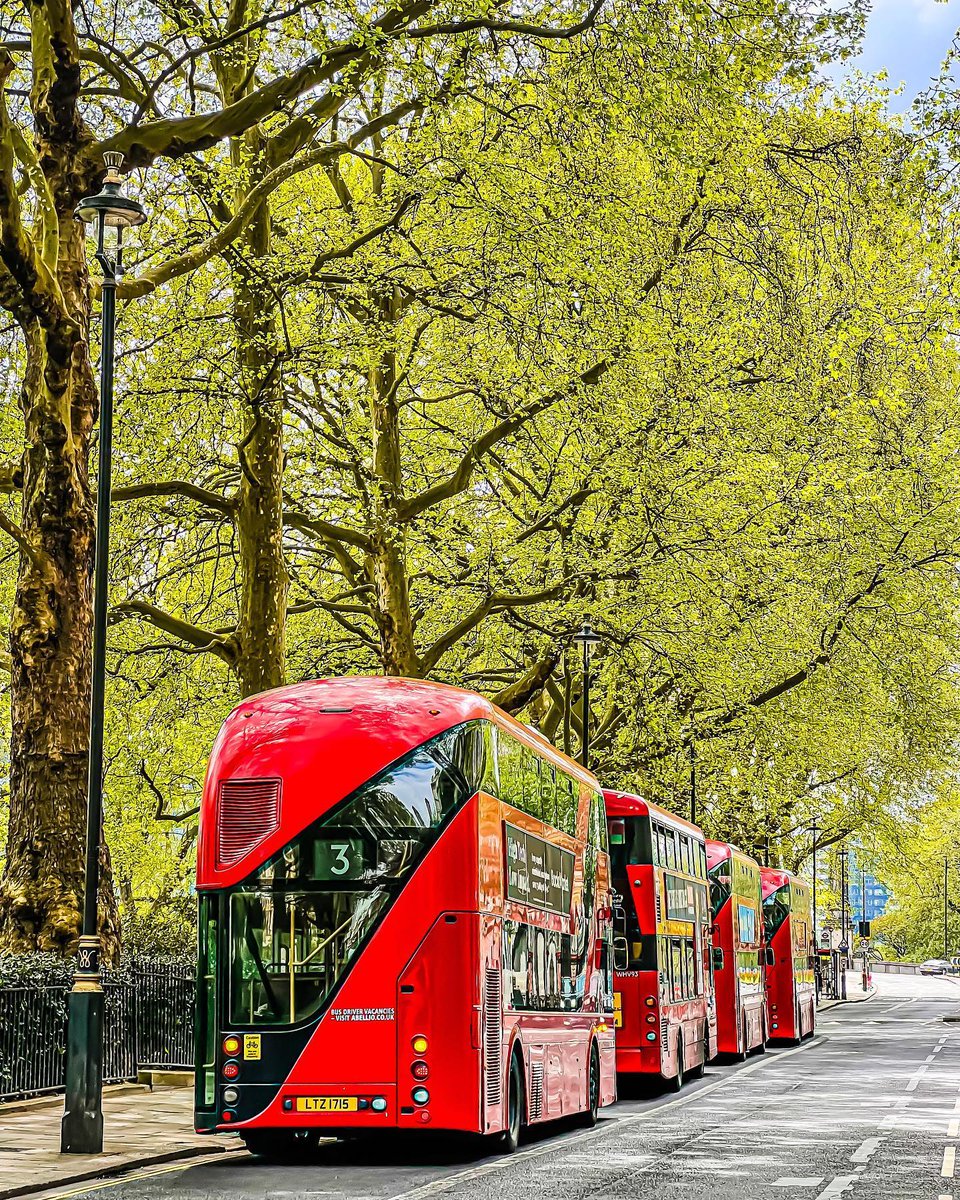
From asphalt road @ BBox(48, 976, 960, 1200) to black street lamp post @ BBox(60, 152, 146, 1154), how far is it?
0.89 m

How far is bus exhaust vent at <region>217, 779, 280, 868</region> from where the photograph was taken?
13.6 metres

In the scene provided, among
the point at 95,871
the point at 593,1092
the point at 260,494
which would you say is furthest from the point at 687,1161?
the point at 260,494

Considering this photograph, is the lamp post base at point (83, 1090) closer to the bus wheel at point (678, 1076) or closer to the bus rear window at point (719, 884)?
the bus wheel at point (678, 1076)

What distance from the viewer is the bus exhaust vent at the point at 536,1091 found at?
15641 mm

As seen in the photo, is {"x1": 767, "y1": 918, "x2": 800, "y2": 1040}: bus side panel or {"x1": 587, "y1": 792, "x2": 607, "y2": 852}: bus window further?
{"x1": 767, "y1": 918, "x2": 800, "y2": 1040}: bus side panel

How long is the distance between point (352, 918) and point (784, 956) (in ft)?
91.7

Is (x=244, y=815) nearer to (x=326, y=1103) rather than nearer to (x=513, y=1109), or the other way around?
(x=326, y=1103)

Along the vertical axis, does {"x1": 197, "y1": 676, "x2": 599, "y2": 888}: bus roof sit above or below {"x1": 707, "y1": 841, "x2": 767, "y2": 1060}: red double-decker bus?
above

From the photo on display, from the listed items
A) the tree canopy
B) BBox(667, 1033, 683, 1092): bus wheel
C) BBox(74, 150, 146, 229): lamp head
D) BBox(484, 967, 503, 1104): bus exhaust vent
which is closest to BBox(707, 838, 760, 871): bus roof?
the tree canopy

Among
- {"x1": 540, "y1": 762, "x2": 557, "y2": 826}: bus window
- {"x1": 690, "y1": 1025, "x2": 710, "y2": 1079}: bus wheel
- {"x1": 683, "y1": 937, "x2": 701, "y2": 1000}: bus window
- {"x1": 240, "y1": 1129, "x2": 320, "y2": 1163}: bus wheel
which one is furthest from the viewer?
{"x1": 690, "y1": 1025, "x2": 710, "y2": 1079}: bus wheel

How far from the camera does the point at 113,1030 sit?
1972cm

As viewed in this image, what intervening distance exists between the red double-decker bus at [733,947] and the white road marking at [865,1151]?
47.5ft

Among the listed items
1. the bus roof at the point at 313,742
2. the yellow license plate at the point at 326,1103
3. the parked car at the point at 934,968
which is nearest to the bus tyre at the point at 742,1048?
the bus roof at the point at 313,742

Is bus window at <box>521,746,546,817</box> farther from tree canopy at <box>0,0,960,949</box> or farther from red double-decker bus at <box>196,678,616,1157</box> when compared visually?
tree canopy at <box>0,0,960,949</box>
